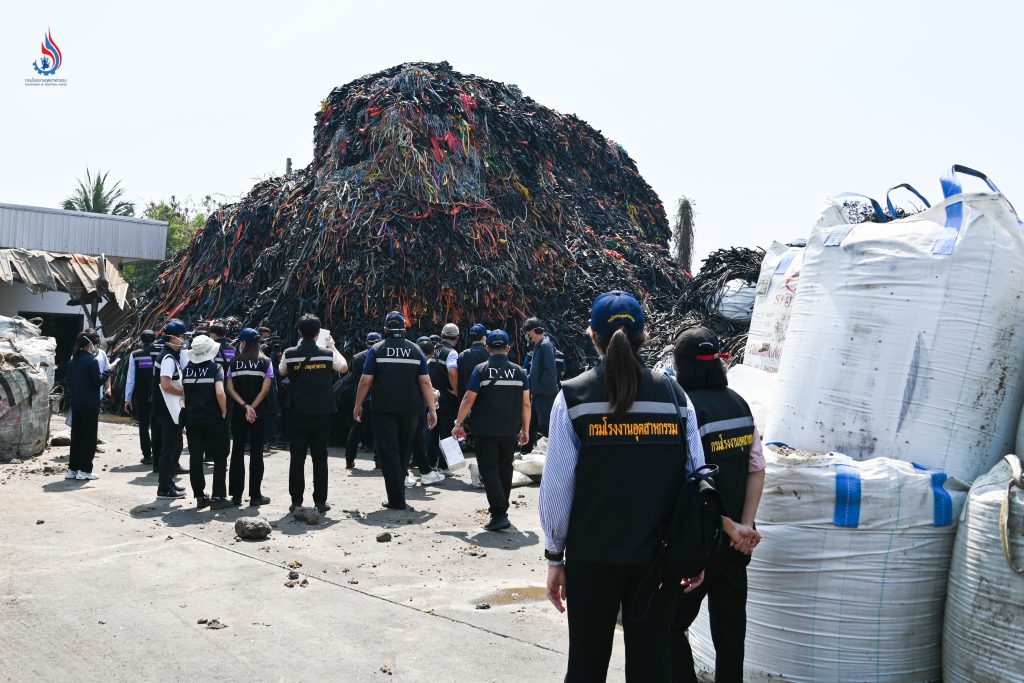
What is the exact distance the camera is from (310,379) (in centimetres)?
749

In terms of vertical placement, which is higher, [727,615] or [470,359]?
[470,359]

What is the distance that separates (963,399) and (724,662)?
1.58 meters

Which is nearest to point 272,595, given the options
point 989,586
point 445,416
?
point 989,586

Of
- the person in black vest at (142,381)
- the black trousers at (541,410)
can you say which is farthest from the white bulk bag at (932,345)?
the person in black vest at (142,381)

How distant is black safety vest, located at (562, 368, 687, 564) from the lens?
9.18 feet

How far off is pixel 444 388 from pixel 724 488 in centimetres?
685

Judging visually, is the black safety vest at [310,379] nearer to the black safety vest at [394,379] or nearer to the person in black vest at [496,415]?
the black safety vest at [394,379]

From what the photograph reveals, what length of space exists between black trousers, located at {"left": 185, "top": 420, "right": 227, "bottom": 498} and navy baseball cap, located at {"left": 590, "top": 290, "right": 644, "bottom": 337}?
5.65 m

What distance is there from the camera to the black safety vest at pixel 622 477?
280 cm

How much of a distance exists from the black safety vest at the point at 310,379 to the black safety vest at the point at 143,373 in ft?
11.3

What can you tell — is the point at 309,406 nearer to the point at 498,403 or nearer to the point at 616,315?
the point at 498,403

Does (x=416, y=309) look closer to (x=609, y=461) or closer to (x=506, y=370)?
(x=506, y=370)

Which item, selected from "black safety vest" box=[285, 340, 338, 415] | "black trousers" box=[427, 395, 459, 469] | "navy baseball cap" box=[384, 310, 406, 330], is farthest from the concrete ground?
"black trousers" box=[427, 395, 459, 469]

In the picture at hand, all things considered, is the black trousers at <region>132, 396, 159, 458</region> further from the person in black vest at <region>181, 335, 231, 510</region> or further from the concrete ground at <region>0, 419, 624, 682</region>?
the person in black vest at <region>181, 335, 231, 510</region>
